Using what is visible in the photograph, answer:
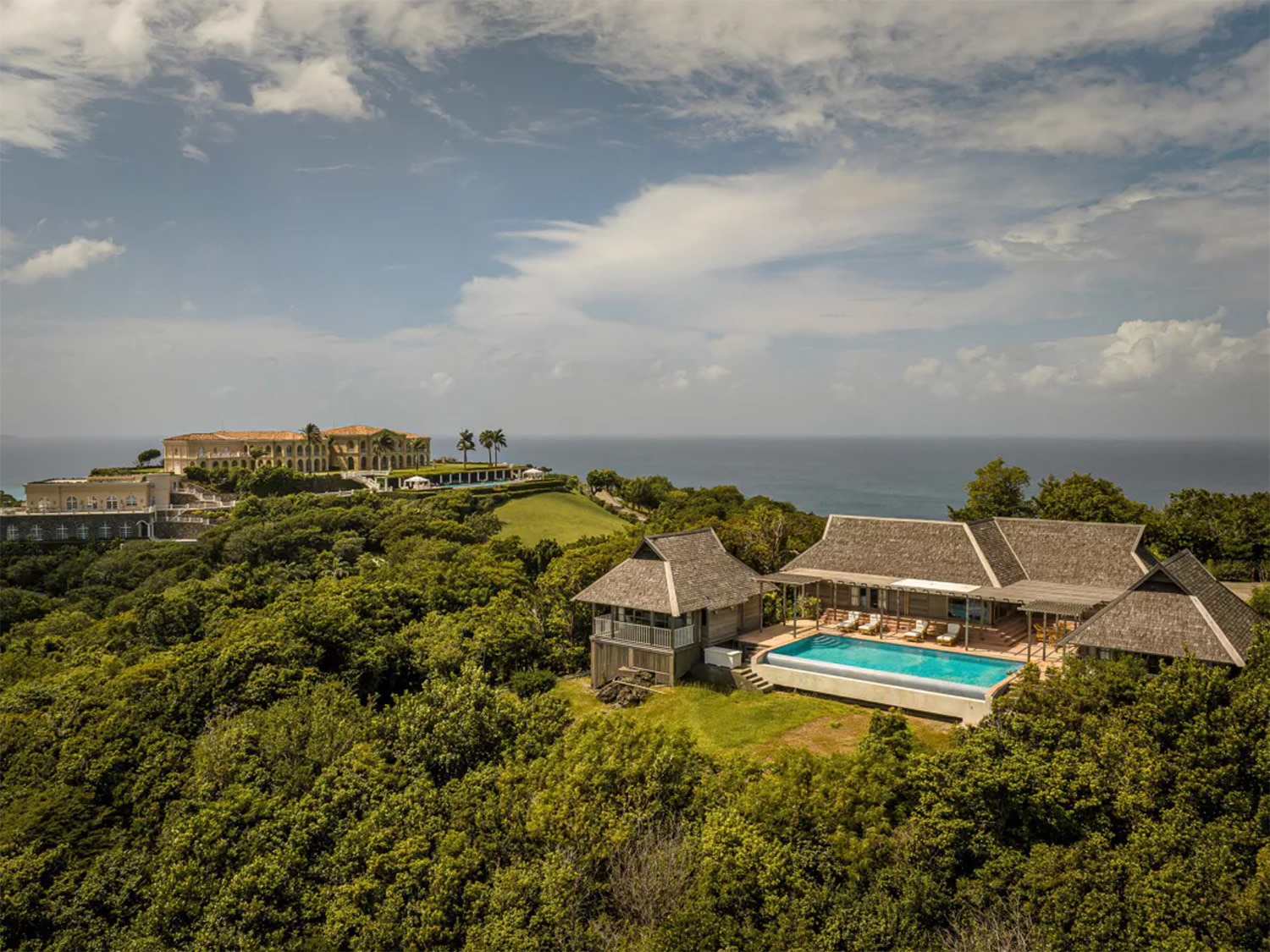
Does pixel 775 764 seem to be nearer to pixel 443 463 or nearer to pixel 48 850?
pixel 48 850

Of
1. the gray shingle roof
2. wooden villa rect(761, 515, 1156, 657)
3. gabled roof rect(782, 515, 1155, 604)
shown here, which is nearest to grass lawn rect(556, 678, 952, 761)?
wooden villa rect(761, 515, 1156, 657)

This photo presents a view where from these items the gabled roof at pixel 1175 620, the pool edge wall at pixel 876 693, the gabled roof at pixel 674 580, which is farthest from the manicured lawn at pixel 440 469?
the gabled roof at pixel 1175 620

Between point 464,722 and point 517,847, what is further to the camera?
point 464,722

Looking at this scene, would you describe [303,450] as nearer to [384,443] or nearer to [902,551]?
[384,443]

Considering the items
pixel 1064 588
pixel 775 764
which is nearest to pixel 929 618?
pixel 1064 588

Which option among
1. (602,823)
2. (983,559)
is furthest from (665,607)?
(983,559)

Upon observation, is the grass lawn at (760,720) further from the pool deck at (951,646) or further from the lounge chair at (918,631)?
the lounge chair at (918,631)

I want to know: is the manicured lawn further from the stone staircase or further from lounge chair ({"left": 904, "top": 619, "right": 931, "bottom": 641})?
lounge chair ({"left": 904, "top": 619, "right": 931, "bottom": 641})
